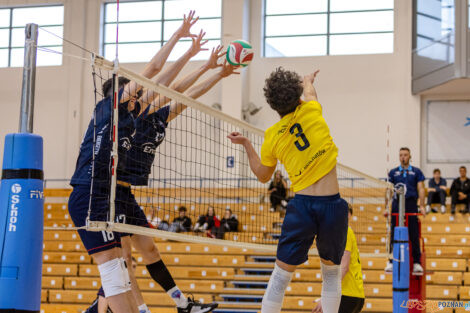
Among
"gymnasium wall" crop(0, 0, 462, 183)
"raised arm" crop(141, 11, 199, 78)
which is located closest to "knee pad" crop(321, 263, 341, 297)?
"raised arm" crop(141, 11, 199, 78)

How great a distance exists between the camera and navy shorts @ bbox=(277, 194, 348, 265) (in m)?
4.41

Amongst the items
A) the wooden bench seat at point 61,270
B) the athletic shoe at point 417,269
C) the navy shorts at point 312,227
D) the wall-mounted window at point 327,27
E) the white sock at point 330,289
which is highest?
the wall-mounted window at point 327,27

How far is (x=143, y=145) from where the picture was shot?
5477mm

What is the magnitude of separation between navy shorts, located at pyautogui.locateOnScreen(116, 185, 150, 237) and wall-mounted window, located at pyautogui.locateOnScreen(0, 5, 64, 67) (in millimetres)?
18386

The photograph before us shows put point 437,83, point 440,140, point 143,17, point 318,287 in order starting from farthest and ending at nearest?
point 143,17 → point 440,140 → point 437,83 → point 318,287

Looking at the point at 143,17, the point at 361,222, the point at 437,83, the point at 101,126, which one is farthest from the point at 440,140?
the point at 101,126

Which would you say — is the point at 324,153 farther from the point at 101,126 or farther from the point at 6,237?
the point at 6,237

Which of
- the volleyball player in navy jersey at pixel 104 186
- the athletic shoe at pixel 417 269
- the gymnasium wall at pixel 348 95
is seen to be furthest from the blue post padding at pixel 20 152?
the gymnasium wall at pixel 348 95

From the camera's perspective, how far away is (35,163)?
327 centimetres

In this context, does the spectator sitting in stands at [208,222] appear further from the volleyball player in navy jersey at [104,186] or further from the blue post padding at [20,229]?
the blue post padding at [20,229]

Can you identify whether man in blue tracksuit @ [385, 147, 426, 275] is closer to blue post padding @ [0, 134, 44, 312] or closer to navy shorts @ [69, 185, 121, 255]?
navy shorts @ [69, 185, 121, 255]

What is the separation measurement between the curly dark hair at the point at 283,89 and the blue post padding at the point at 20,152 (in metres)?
1.89

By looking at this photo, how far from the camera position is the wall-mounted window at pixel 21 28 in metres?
22.6

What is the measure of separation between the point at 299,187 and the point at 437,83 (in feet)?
50.1
